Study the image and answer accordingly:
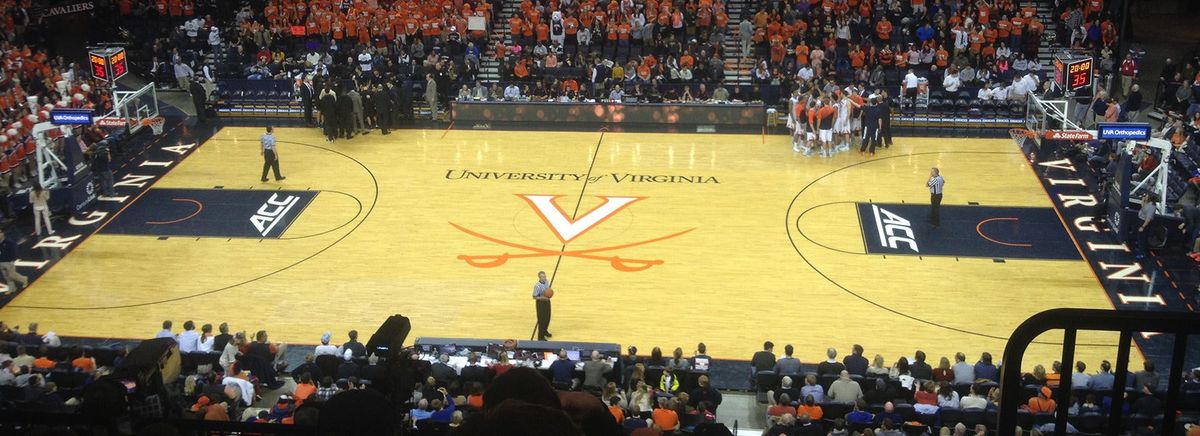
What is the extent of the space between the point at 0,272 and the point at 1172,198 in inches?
969

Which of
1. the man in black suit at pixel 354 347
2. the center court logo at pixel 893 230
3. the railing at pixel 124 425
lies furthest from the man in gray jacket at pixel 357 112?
the railing at pixel 124 425

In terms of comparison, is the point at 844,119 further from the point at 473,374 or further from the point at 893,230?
the point at 473,374

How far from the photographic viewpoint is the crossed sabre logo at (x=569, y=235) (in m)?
22.9

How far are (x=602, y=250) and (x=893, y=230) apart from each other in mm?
6340

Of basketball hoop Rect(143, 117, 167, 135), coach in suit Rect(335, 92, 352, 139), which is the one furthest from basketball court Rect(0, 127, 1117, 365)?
basketball hoop Rect(143, 117, 167, 135)

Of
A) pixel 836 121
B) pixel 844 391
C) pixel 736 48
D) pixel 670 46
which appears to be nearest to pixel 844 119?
pixel 836 121

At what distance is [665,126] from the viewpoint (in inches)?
1314

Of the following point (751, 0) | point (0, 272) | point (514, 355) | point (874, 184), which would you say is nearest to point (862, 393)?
point (514, 355)

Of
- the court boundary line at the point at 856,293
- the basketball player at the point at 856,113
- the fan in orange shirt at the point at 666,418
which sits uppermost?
the basketball player at the point at 856,113

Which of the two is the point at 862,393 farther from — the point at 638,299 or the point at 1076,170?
the point at 1076,170

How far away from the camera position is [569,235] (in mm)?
24328

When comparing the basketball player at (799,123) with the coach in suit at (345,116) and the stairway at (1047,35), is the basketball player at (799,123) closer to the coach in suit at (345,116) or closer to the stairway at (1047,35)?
the stairway at (1047,35)

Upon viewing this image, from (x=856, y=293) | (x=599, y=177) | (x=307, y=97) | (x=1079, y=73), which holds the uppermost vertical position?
(x=1079, y=73)

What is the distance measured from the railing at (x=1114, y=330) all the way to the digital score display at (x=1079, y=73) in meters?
26.9
